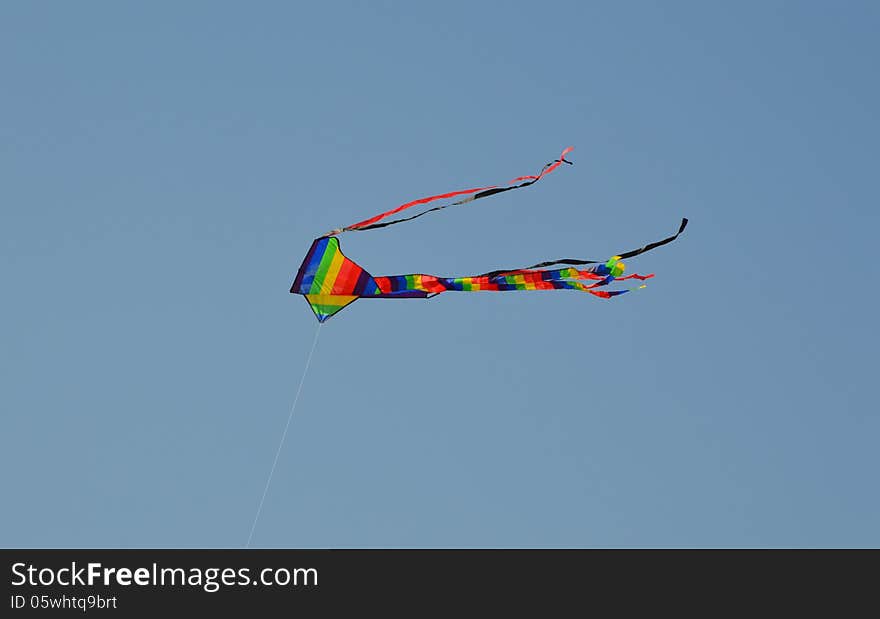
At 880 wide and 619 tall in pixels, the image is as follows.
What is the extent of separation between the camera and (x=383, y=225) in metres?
33.3

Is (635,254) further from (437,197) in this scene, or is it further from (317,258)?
(317,258)

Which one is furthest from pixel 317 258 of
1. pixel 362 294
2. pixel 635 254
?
pixel 635 254

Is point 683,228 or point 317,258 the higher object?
point 317,258

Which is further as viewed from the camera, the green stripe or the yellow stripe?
the yellow stripe

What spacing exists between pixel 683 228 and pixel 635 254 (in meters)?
1.48

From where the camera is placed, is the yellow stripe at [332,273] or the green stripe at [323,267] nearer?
the green stripe at [323,267]
